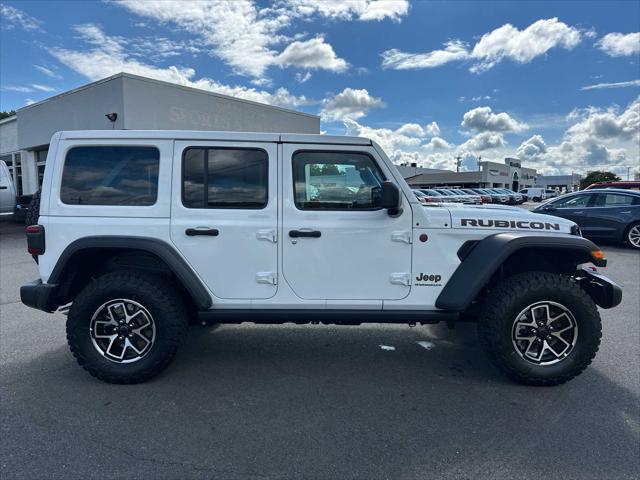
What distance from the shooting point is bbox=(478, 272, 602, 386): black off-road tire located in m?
3.34

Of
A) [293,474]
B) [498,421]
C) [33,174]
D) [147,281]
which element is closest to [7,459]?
[147,281]

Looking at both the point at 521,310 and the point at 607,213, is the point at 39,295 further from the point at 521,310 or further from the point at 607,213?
the point at 607,213

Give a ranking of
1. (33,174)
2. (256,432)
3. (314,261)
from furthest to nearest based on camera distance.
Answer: (33,174)
(314,261)
(256,432)

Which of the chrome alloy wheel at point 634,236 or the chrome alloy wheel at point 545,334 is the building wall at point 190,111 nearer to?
the chrome alloy wheel at point 634,236

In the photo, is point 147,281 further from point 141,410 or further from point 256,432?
point 256,432

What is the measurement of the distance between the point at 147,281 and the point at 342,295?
1598 mm

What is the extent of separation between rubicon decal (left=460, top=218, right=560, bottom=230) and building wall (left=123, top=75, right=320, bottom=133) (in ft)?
57.6

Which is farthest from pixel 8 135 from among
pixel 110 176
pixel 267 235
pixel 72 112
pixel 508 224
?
pixel 508 224

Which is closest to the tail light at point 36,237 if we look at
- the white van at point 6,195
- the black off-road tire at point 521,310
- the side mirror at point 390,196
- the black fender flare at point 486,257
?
the side mirror at point 390,196

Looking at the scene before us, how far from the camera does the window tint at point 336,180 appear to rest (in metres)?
3.47

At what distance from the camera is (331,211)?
3443 millimetres

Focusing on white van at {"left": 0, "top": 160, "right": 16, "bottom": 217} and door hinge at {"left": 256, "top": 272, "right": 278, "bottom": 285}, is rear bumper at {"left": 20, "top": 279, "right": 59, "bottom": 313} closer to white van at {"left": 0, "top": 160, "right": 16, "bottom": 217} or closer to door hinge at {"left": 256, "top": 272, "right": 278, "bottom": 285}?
door hinge at {"left": 256, "top": 272, "right": 278, "bottom": 285}

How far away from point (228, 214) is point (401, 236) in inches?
55.8

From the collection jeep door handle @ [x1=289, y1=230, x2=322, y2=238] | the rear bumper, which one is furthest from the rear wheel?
the rear bumper
